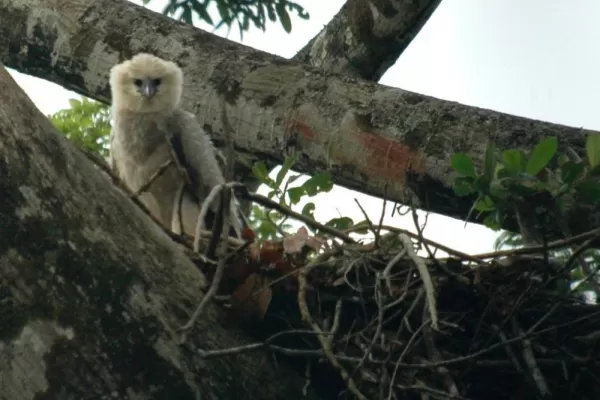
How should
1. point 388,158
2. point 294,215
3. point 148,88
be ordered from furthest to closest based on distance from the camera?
point 148,88 < point 388,158 < point 294,215

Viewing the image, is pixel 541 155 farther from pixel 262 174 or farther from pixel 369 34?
pixel 369 34

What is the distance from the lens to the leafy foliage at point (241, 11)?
6.72 meters

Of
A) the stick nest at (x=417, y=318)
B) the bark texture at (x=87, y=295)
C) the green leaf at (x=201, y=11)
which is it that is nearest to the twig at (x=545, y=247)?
the stick nest at (x=417, y=318)

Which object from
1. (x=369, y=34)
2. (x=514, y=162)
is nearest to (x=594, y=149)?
(x=514, y=162)

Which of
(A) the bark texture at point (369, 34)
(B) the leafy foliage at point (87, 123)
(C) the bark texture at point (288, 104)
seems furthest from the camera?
(B) the leafy foliage at point (87, 123)

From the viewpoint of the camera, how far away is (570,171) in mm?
3451

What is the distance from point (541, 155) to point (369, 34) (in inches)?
70.4

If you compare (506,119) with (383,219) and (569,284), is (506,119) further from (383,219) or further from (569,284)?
(383,219)

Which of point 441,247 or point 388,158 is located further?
point 388,158

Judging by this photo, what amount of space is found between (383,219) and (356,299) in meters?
0.32

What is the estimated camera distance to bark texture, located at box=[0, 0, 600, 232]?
13.6ft

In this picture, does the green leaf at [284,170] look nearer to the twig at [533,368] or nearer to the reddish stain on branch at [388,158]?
the reddish stain on branch at [388,158]

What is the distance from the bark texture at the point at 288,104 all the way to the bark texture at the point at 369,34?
45 cm

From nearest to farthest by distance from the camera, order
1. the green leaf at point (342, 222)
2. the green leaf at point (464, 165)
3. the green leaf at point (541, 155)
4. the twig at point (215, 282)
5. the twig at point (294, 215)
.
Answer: the twig at point (215, 282) < the twig at point (294, 215) < the green leaf at point (541, 155) < the green leaf at point (464, 165) < the green leaf at point (342, 222)
